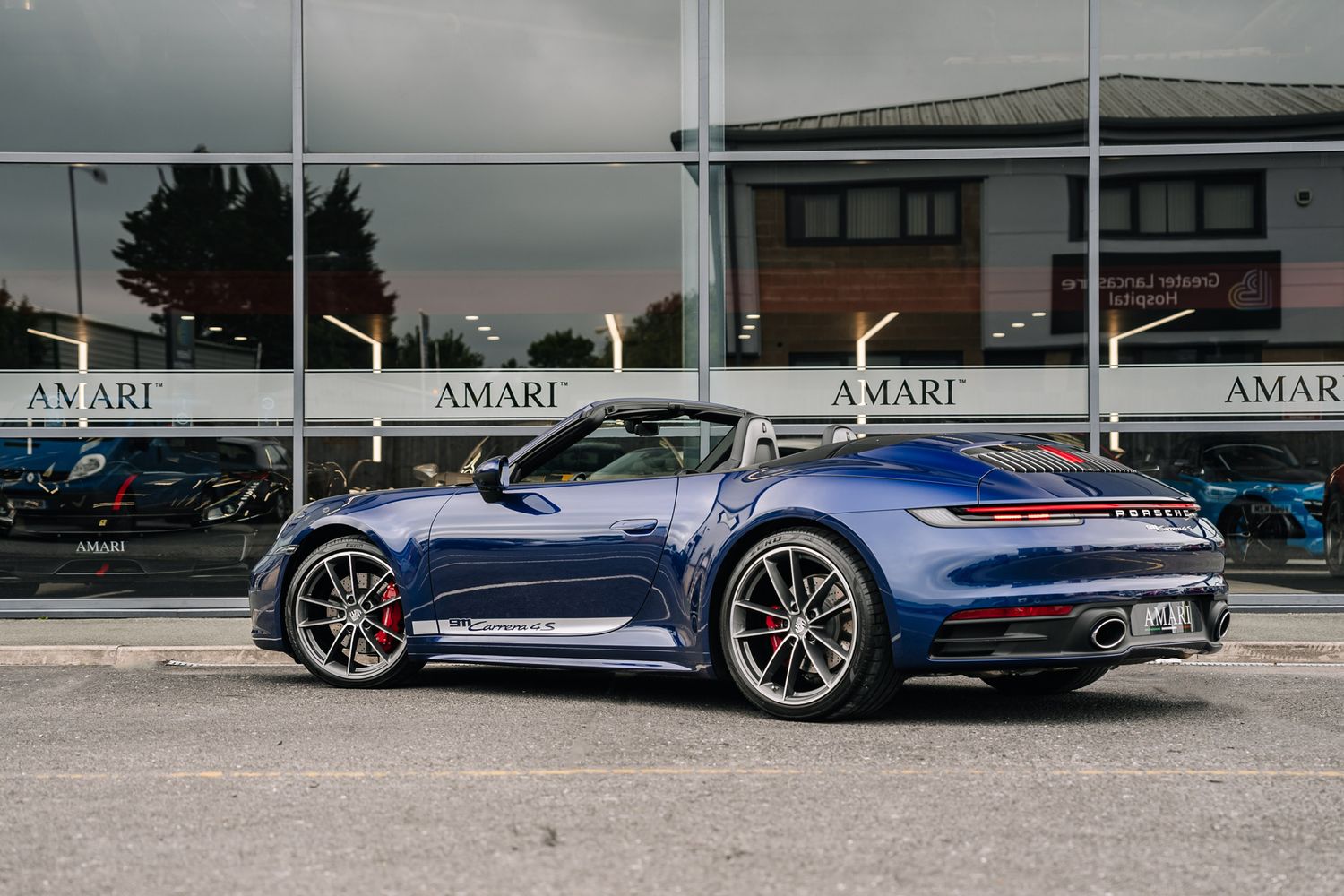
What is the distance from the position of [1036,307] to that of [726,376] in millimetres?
2370

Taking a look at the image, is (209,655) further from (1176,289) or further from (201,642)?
(1176,289)

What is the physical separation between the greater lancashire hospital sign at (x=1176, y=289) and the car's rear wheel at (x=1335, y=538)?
141 centimetres

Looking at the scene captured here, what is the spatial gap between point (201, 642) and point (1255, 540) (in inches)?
288

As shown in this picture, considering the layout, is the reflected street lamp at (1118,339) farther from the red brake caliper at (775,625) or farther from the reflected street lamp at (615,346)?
the red brake caliper at (775,625)

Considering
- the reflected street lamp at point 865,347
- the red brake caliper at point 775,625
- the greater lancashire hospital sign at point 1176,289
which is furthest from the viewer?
the reflected street lamp at point 865,347

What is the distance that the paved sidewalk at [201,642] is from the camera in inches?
317

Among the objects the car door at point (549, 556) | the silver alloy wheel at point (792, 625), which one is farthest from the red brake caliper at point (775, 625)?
the car door at point (549, 556)

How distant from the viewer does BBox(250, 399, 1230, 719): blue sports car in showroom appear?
204 inches

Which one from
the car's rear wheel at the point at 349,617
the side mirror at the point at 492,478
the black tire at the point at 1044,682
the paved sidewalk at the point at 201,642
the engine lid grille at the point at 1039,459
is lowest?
the paved sidewalk at the point at 201,642

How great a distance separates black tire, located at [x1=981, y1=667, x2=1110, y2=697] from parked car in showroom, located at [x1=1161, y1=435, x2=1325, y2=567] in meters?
4.49

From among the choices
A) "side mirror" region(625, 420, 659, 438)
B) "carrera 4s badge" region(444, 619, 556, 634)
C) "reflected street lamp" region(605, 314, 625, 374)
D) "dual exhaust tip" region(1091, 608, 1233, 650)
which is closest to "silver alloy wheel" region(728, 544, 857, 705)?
"dual exhaust tip" region(1091, 608, 1233, 650)

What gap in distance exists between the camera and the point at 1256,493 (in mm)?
10492

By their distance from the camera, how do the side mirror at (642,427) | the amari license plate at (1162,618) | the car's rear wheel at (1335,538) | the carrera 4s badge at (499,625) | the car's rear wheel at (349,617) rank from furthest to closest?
the car's rear wheel at (1335,538), the side mirror at (642,427), the car's rear wheel at (349,617), the carrera 4s badge at (499,625), the amari license plate at (1162,618)

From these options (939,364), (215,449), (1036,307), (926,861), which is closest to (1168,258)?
→ (1036,307)
